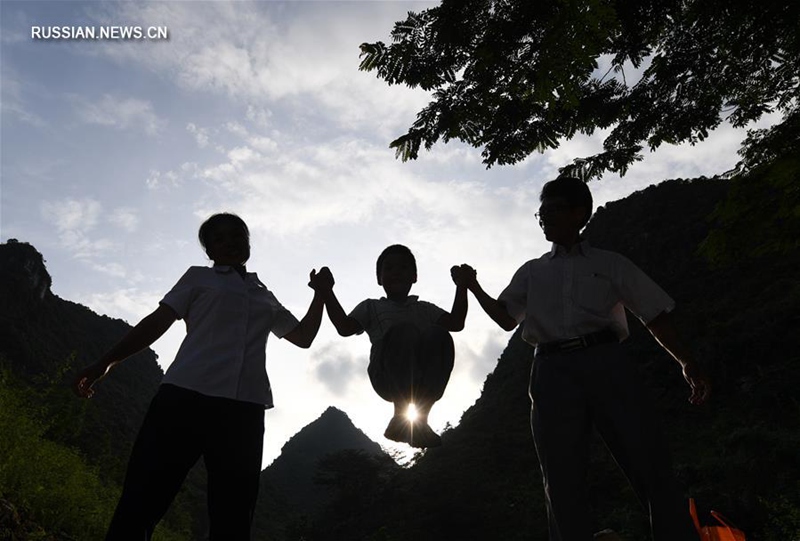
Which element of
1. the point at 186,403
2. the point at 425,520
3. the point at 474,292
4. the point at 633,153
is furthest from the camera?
the point at 425,520

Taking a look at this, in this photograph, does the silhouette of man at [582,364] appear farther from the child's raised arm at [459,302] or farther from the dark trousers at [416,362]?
the dark trousers at [416,362]

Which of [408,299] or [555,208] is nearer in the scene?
[555,208]

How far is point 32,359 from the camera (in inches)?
2014

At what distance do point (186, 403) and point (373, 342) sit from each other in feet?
3.63

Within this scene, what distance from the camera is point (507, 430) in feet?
136

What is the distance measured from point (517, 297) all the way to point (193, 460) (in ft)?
5.74

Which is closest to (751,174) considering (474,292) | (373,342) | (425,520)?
(474,292)

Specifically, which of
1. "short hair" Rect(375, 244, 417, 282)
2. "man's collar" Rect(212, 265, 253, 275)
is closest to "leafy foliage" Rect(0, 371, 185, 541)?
"man's collar" Rect(212, 265, 253, 275)

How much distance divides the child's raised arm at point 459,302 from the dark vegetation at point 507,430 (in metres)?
1.86

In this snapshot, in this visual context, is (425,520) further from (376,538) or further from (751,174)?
(751,174)

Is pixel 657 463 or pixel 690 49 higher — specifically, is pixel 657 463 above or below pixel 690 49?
below

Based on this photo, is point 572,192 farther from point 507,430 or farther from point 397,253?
point 507,430

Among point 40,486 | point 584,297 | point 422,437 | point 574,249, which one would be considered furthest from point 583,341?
point 40,486

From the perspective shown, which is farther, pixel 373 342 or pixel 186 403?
pixel 373 342
